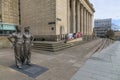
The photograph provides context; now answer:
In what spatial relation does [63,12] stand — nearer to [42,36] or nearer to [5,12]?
[42,36]

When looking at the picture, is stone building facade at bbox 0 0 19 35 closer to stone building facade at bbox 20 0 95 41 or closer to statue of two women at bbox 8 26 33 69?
stone building facade at bbox 20 0 95 41

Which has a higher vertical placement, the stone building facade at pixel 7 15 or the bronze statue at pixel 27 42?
the stone building facade at pixel 7 15

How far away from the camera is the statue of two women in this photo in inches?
207

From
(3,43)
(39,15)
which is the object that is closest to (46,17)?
(39,15)

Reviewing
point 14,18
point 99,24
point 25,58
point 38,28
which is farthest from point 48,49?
point 99,24

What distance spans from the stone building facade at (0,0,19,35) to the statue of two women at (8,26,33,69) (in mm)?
10539

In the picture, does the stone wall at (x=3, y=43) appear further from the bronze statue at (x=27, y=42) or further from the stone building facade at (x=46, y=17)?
the bronze statue at (x=27, y=42)

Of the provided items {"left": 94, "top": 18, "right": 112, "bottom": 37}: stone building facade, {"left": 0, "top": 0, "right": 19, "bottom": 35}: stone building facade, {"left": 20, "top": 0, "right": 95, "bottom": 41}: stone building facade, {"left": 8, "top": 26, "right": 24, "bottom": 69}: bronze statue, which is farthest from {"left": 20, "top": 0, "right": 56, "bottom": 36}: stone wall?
{"left": 94, "top": 18, "right": 112, "bottom": 37}: stone building facade

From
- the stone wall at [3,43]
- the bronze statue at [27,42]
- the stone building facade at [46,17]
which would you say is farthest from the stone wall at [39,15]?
the bronze statue at [27,42]

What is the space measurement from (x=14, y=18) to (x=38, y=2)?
4608 mm

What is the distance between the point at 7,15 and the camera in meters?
15.6

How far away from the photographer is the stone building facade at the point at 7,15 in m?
14.7

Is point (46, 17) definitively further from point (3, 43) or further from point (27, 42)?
point (27, 42)

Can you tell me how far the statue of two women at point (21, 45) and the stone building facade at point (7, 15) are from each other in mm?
10539
